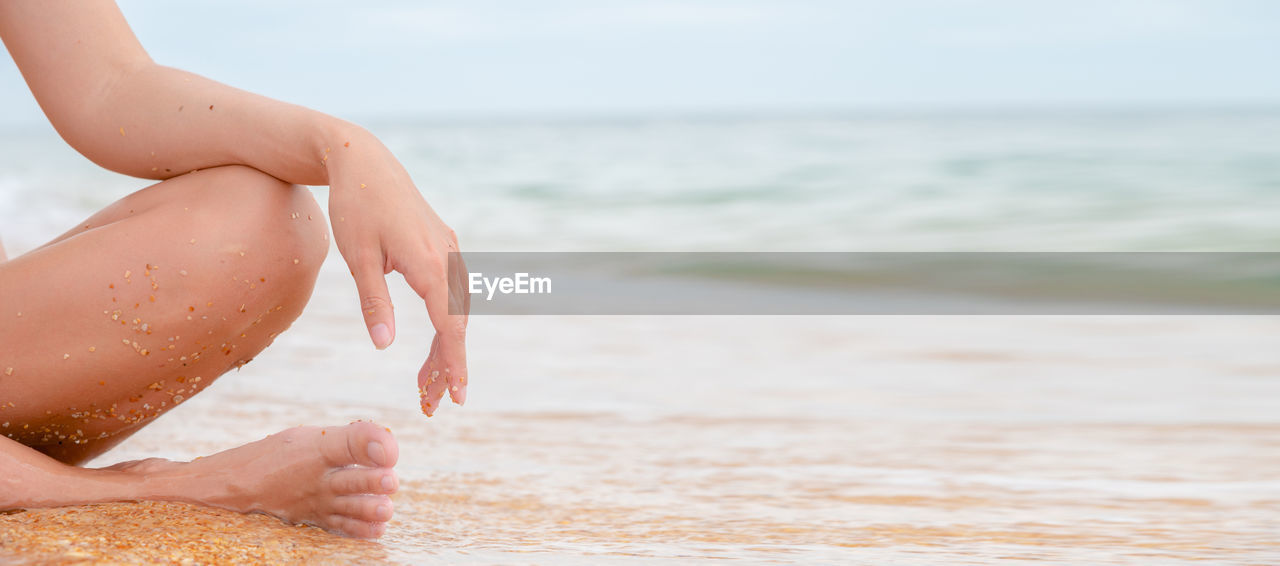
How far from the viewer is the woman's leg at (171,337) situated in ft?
2.96

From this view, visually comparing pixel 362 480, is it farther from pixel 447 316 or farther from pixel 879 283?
pixel 879 283

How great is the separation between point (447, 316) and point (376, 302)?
0.16 feet

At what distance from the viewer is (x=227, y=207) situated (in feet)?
2.97

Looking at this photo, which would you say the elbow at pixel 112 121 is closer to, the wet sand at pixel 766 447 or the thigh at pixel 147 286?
the thigh at pixel 147 286

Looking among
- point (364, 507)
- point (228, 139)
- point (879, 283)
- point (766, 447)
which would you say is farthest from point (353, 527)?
point (879, 283)

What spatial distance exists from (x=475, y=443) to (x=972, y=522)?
75cm

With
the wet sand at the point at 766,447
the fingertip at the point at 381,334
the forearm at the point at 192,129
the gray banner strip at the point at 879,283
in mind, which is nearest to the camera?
the fingertip at the point at 381,334

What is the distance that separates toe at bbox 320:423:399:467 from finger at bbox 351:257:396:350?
0.16 meters

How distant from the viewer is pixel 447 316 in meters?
0.80

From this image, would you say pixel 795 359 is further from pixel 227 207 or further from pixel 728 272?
pixel 728 272

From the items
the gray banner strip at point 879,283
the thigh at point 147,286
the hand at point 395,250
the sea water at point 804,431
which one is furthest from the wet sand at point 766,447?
the gray banner strip at point 879,283

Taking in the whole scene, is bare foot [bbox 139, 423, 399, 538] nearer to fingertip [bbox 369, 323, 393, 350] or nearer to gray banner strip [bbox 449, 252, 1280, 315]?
fingertip [bbox 369, 323, 393, 350]

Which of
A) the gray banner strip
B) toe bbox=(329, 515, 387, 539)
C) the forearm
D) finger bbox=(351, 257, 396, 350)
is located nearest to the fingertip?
finger bbox=(351, 257, 396, 350)

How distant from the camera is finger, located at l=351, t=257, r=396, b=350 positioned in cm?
77
